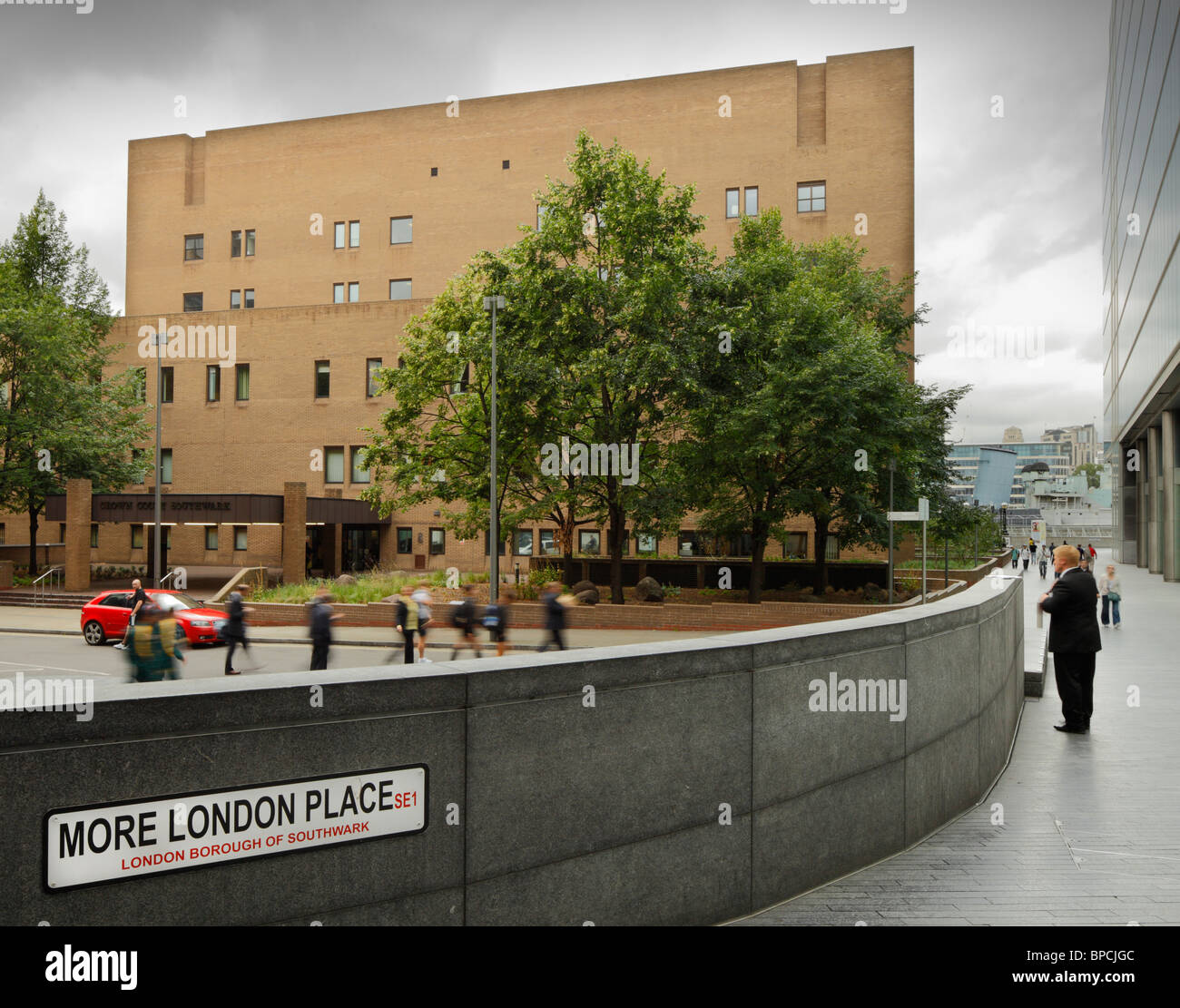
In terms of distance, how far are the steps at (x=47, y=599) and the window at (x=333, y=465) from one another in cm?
1368

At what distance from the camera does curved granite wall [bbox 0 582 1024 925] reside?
3.06 meters

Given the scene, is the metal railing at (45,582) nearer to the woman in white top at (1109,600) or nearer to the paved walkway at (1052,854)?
the woman in white top at (1109,600)

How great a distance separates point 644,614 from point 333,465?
25.9 m

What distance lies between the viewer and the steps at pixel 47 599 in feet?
118

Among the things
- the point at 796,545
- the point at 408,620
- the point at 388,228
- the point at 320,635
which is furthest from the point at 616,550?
the point at 388,228

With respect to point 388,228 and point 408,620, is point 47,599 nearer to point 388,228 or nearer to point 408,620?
point 408,620

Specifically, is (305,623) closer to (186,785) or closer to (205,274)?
(186,785)

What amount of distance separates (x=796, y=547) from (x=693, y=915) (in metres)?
43.4

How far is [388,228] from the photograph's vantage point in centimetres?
5750

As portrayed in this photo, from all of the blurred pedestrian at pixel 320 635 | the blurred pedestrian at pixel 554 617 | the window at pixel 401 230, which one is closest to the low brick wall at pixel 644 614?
the blurred pedestrian at pixel 554 617
